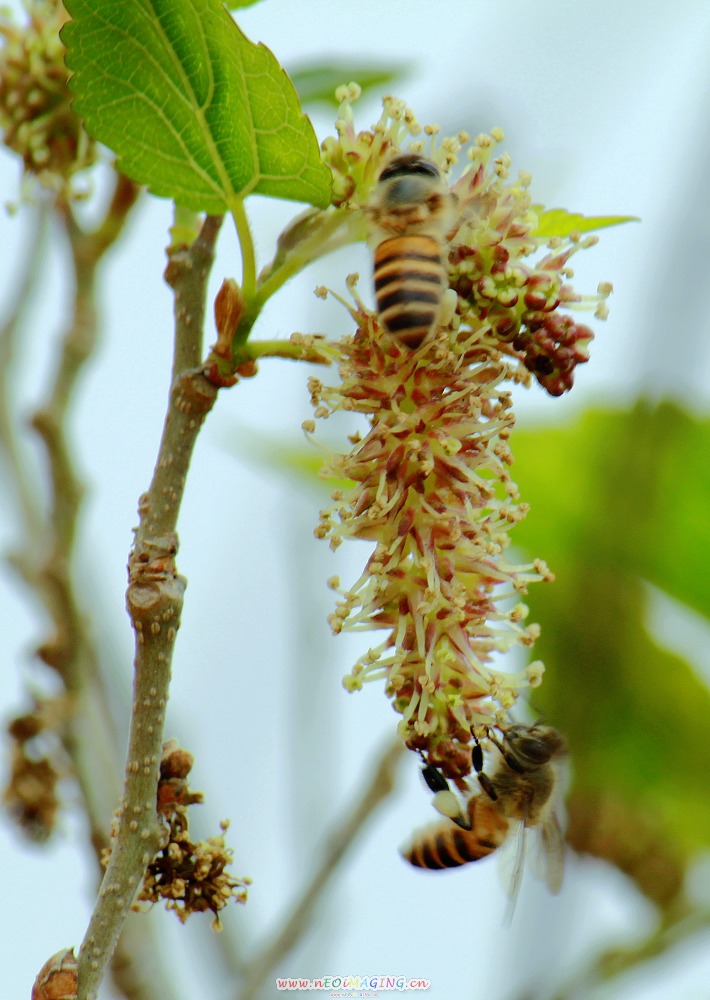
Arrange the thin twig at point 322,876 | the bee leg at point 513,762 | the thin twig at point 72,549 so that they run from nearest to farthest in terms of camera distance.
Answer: the bee leg at point 513,762 < the thin twig at point 322,876 < the thin twig at point 72,549

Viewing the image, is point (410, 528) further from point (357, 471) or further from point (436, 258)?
point (436, 258)

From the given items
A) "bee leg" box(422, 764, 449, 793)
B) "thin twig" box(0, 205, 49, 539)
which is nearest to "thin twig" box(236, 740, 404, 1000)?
"bee leg" box(422, 764, 449, 793)

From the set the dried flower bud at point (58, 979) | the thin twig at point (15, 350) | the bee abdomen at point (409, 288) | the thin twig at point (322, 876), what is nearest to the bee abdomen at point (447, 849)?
the thin twig at point (322, 876)

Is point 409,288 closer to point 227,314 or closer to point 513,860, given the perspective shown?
point 227,314

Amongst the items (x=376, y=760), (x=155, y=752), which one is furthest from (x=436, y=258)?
(x=376, y=760)

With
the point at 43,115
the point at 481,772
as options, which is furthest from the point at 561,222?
the point at 43,115

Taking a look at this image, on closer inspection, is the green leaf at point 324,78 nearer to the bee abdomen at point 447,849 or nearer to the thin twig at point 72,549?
the thin twig at point 72,549

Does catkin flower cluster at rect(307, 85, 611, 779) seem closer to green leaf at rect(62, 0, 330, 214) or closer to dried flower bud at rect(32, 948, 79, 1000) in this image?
green leaf at rect(62, 0, 330, 214)
